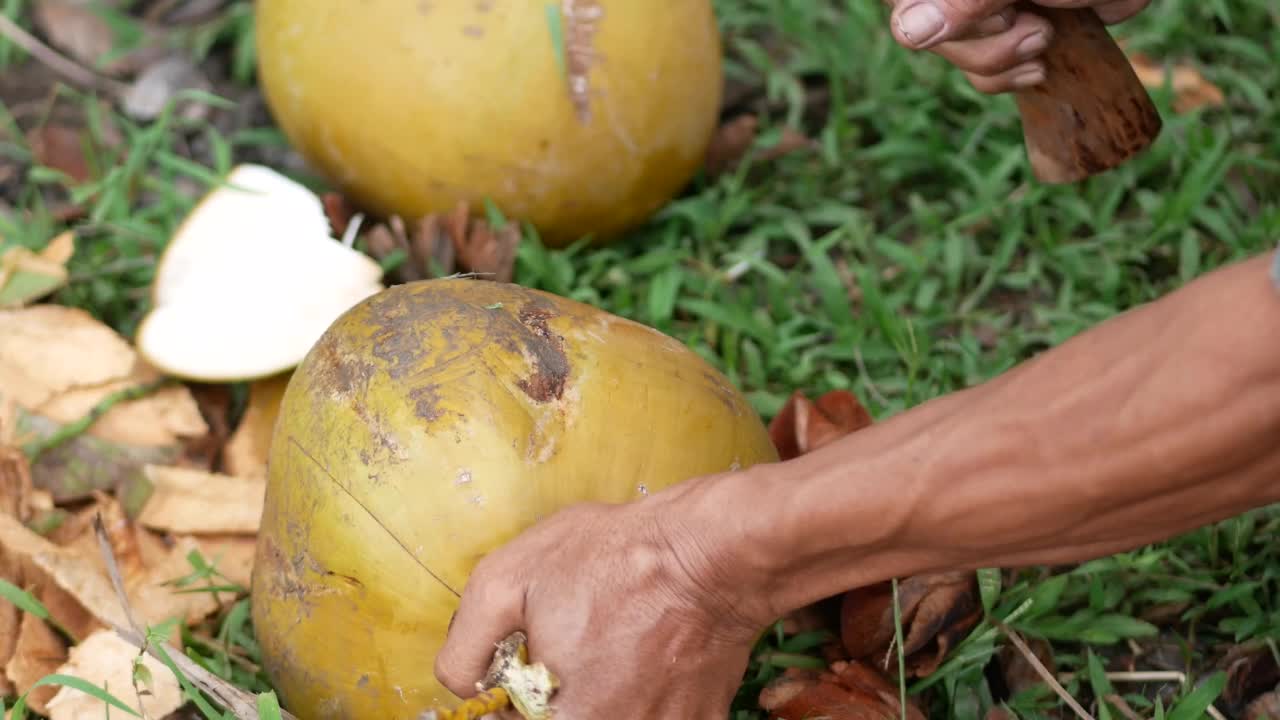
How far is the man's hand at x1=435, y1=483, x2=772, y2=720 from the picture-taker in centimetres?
143

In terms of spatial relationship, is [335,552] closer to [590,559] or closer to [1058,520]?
[590,559]

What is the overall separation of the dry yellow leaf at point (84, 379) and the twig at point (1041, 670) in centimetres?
147

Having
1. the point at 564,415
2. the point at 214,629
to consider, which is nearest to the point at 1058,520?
the point at 564,415

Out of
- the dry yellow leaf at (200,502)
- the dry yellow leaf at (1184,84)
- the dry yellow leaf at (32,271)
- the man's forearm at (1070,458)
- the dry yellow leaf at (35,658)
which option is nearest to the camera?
the man's forearm at (1070,458)

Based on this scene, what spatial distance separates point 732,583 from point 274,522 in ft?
2.38

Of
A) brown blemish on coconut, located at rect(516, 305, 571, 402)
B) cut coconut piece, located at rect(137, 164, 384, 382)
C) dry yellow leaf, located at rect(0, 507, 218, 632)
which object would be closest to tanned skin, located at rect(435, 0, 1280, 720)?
brown blemish on coconut, located at rect(516, 305, 571, 402)

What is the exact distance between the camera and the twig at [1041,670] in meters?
1.81

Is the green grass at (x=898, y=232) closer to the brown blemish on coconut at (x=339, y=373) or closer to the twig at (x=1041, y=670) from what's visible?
the twig at (x=1041, y=670)

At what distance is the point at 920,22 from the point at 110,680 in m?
1.53

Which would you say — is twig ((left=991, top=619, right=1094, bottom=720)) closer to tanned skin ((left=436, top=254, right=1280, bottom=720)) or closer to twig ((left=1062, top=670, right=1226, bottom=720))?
twig ((left=1062, top=670, right=1226, bottom=720))

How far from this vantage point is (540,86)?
96.9 inches

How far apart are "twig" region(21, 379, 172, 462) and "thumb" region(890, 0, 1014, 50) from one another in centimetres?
151

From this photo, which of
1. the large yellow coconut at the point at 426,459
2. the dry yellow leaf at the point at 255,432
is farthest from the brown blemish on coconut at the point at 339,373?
the dry yellow leaf at the point at 255,432

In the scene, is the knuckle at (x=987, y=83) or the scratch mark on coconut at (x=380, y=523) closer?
the scratch mark on coconut at (x=380, y=523)
